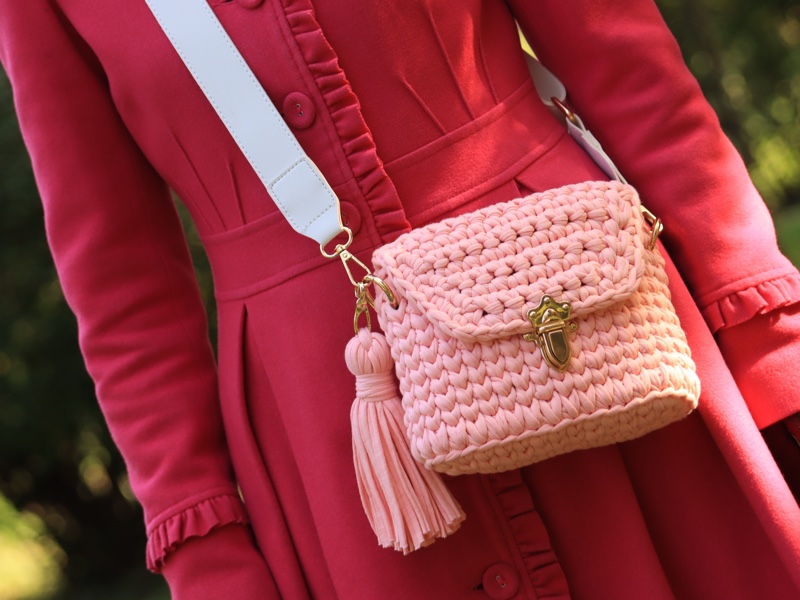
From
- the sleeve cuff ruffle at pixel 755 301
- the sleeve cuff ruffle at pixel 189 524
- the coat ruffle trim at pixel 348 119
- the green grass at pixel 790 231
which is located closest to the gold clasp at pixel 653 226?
the sleeve cuff ruffle at pixel 755 301

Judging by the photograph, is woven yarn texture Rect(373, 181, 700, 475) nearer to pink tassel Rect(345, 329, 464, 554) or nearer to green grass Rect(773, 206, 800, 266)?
pink tassel Rect(345, 329, 464, 554)

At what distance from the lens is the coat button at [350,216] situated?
136 centimetres

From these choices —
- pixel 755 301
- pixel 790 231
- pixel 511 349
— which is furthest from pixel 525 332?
pixel 790 231

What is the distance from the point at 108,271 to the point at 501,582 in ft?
2.52

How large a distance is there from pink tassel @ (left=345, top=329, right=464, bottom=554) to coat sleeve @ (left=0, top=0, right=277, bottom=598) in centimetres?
29

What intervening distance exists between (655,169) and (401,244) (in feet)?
1.37

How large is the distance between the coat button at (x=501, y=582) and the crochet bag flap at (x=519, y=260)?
39 cm

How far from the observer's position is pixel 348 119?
1.35 meters

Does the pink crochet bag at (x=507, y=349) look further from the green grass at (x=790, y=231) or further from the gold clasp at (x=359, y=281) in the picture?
the green grass at (x=790, y=231)

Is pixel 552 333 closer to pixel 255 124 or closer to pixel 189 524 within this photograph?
pixel 255 124

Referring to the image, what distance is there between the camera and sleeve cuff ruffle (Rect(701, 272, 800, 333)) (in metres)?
1.30

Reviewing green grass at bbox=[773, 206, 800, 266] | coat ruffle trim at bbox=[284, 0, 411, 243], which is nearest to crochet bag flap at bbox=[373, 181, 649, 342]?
coat ruffle trim at bbox=[284, 0, 411, 243]

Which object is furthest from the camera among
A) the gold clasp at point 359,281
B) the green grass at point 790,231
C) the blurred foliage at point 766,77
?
the blurred foliage at point 766,77

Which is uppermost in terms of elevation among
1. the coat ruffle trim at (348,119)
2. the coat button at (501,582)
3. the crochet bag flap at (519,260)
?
the coat ruffle trim at (348,119)
